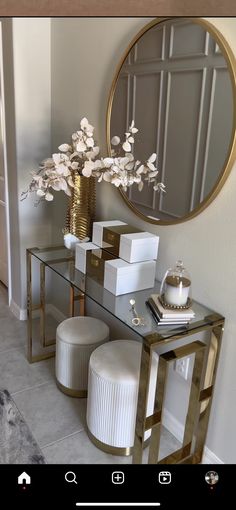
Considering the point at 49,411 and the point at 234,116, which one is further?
the point at 49,411

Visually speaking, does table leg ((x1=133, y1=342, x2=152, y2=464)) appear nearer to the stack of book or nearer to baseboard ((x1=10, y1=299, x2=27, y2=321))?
the stack of book

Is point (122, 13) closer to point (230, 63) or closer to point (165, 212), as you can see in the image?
point (230, 63)

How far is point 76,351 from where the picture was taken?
1.78 meters

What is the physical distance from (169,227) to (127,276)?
0.27 metres

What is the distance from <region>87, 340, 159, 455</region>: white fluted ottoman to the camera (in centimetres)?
145

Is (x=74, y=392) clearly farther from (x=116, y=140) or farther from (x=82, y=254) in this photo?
(x=116, y=140)

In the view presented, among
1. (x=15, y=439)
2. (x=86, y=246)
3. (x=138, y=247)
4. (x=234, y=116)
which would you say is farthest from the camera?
(x=86, y=246)
